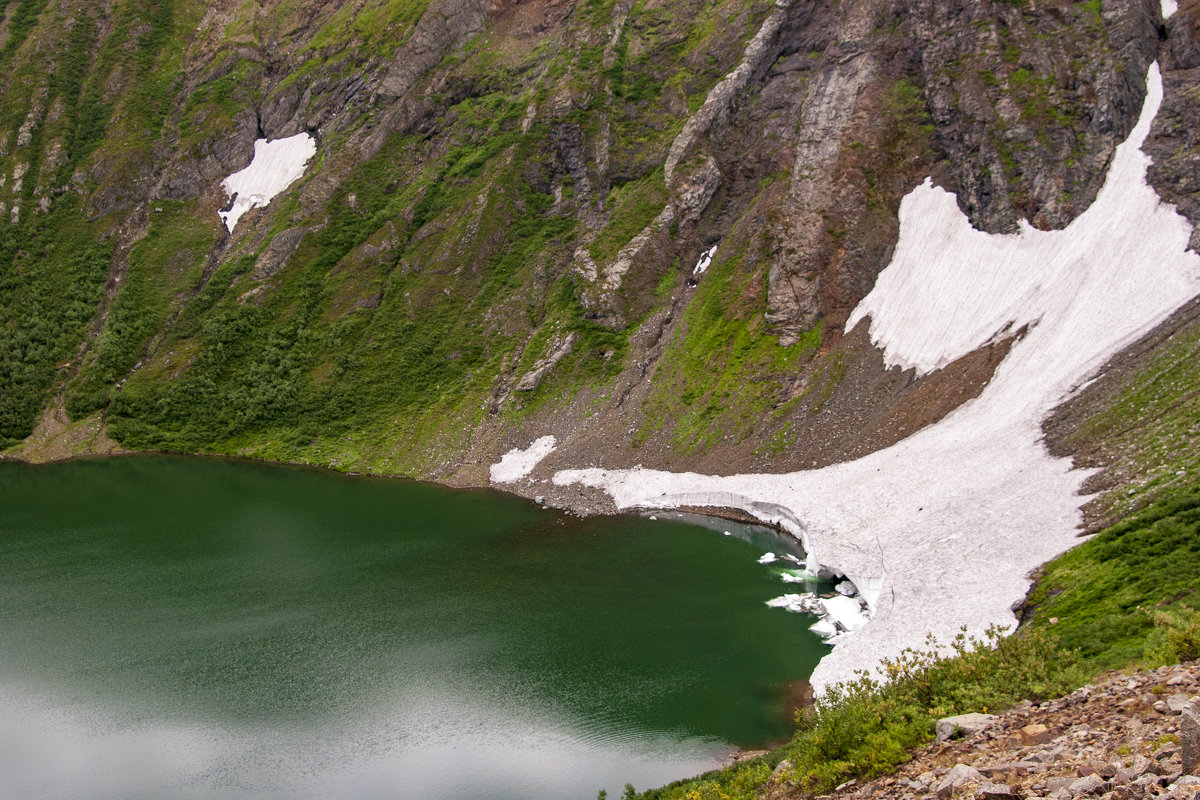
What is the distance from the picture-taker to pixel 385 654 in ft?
134

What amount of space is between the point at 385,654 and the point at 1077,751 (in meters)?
34.9

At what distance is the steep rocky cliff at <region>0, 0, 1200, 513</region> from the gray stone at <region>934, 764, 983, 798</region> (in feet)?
122

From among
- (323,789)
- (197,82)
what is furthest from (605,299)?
(197,82)

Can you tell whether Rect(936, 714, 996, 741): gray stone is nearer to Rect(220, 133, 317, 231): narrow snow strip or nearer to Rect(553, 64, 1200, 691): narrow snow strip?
Rect(553, 64, 1200, 691): narrow snow strip

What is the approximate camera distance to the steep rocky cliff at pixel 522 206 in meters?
66.9

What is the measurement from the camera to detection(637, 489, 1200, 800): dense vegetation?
16.7 metres

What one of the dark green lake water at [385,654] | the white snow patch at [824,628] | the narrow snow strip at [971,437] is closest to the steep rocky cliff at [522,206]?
the narrow snow strip at [971,437]

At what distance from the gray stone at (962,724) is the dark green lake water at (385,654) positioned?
54.7ft

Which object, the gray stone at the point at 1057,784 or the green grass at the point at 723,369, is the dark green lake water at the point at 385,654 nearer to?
the green grass at the point at 723,369

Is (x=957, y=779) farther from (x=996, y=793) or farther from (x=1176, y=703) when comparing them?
(x=1176, y=703)

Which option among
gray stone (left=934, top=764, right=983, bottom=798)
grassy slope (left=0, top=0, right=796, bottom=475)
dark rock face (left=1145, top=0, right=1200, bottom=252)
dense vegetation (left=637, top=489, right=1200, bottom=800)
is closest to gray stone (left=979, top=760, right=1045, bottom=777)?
gray stone (left=934, top=764, right=983, bottom=798)

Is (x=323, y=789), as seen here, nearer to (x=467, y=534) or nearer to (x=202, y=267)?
(x=467, y=534)

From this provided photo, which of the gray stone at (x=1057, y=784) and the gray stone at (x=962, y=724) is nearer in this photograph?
the gray stone at (x=1057, y=784)

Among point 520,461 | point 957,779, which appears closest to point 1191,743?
point 957,779
